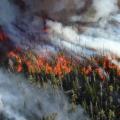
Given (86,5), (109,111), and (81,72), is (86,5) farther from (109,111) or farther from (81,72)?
(109,111)

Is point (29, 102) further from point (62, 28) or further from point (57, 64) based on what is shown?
point (62, 28)

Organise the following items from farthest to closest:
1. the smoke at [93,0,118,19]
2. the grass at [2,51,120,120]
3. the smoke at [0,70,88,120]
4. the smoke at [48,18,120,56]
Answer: the smoke at [93,0,118,19] → the smoke at [48,18,120,56] → the grass at [2,51,120,120] → the smoke at [0,70,88,120]

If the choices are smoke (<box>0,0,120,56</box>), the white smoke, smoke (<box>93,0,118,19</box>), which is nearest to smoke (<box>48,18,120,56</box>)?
smoke (<box>0,0,120,56</box>)

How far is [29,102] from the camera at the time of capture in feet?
159

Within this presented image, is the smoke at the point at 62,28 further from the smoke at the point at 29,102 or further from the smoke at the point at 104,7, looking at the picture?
the smoke at the point at 29,102

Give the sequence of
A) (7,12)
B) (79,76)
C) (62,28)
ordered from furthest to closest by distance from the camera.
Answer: (7,12) → (62,28) → (79,76)

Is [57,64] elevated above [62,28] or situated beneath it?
situated beneath

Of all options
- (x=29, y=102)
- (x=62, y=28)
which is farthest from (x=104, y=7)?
(x=29, y=102)

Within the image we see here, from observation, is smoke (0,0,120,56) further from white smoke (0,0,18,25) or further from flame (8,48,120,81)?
flame (8,48,120,81)

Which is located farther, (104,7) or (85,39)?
(104,7)

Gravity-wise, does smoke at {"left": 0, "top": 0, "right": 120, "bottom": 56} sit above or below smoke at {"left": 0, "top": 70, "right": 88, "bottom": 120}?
above

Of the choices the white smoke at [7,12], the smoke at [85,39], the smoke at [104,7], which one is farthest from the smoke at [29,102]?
the smoke at [104,7]

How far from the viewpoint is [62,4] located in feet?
171

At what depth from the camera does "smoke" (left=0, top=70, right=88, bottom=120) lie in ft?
156
